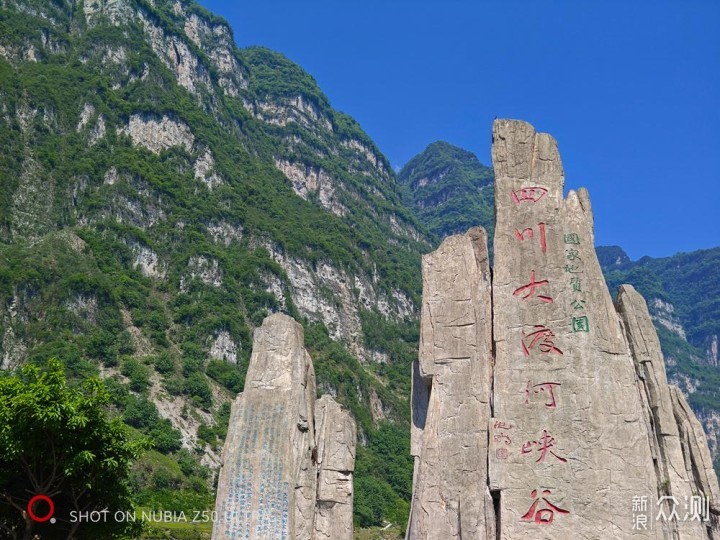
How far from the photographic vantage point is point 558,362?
9297mm

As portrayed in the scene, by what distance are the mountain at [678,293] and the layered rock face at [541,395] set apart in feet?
331

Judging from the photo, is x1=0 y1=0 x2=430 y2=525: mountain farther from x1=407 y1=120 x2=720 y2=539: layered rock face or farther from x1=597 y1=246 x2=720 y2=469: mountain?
x1=597 y1=246 x2=720 y2=469: mountain

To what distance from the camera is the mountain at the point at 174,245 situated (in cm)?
6444

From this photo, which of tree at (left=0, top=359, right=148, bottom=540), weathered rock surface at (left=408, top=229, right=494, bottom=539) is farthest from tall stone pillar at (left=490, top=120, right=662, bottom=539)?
tree at (left=0, top=359, right=148, bottom=540)

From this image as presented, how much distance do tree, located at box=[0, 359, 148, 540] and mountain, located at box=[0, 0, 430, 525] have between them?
25.1 m

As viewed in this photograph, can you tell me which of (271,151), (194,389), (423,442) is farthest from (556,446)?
(271,151)

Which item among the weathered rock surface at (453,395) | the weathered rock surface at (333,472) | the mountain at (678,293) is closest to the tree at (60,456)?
the weathered rock surface at (333,472)

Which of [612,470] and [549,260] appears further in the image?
[549,260]

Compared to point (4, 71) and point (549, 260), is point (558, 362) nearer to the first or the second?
point (549, 260)

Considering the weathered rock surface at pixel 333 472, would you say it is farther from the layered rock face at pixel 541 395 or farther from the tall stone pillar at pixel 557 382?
the tall stone pillar at pixel 557 382

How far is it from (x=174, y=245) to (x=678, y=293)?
4777 inches

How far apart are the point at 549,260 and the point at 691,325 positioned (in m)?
159

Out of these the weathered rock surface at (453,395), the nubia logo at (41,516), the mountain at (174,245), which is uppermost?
the mountain at (174,245)

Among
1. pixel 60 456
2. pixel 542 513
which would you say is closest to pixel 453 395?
pixel 542 513
